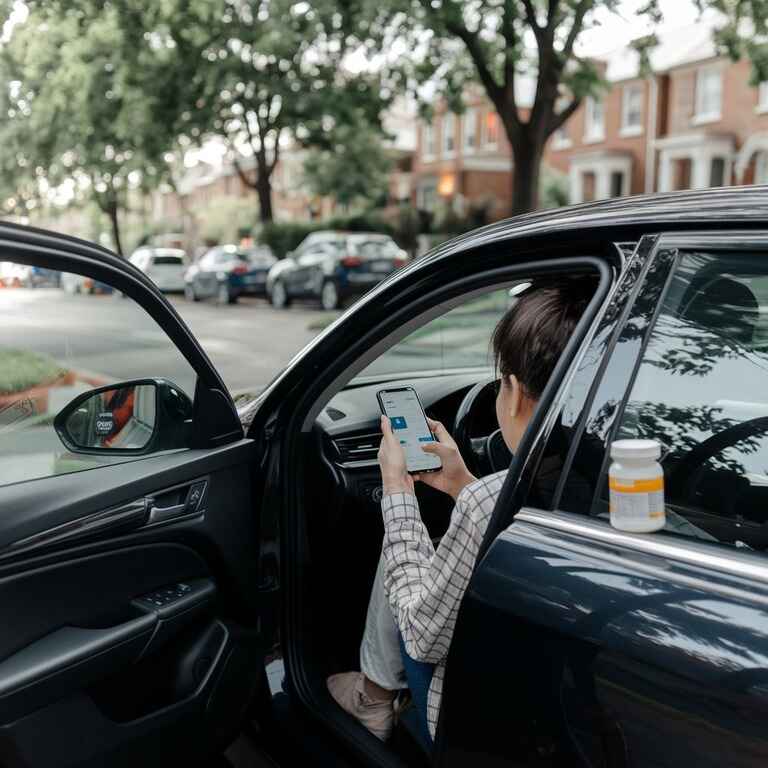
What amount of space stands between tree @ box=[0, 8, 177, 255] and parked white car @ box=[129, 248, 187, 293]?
7.60 feet

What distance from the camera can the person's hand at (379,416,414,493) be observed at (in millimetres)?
1950

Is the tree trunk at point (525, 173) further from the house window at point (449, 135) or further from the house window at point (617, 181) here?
the house window at point (449, 135)

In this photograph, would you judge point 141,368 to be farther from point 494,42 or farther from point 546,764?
point 494,42

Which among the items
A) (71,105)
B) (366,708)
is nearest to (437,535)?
(366,708)

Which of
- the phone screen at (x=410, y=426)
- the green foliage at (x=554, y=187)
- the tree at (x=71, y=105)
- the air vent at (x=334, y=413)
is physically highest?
the tree at (x=71, y=105)

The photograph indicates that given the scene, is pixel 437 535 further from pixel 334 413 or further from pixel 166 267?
pixel 166 267

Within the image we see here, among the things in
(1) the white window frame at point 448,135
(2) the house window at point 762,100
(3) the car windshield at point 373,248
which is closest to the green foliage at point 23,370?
(3) the car windshield at point 373,248

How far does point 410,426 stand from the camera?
218cm

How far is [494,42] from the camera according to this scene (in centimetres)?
1709

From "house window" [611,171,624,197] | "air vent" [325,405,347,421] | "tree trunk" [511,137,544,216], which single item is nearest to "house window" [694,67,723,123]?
"house window" [611,171,624,197]

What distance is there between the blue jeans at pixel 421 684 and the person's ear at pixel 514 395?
54cm

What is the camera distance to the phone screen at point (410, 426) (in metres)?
2.10

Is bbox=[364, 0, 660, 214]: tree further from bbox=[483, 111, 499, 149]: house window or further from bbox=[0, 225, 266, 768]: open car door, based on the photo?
bbox=[483, 111, 499, 149]: house window

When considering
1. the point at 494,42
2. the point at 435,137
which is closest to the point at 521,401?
the point at 494,42
